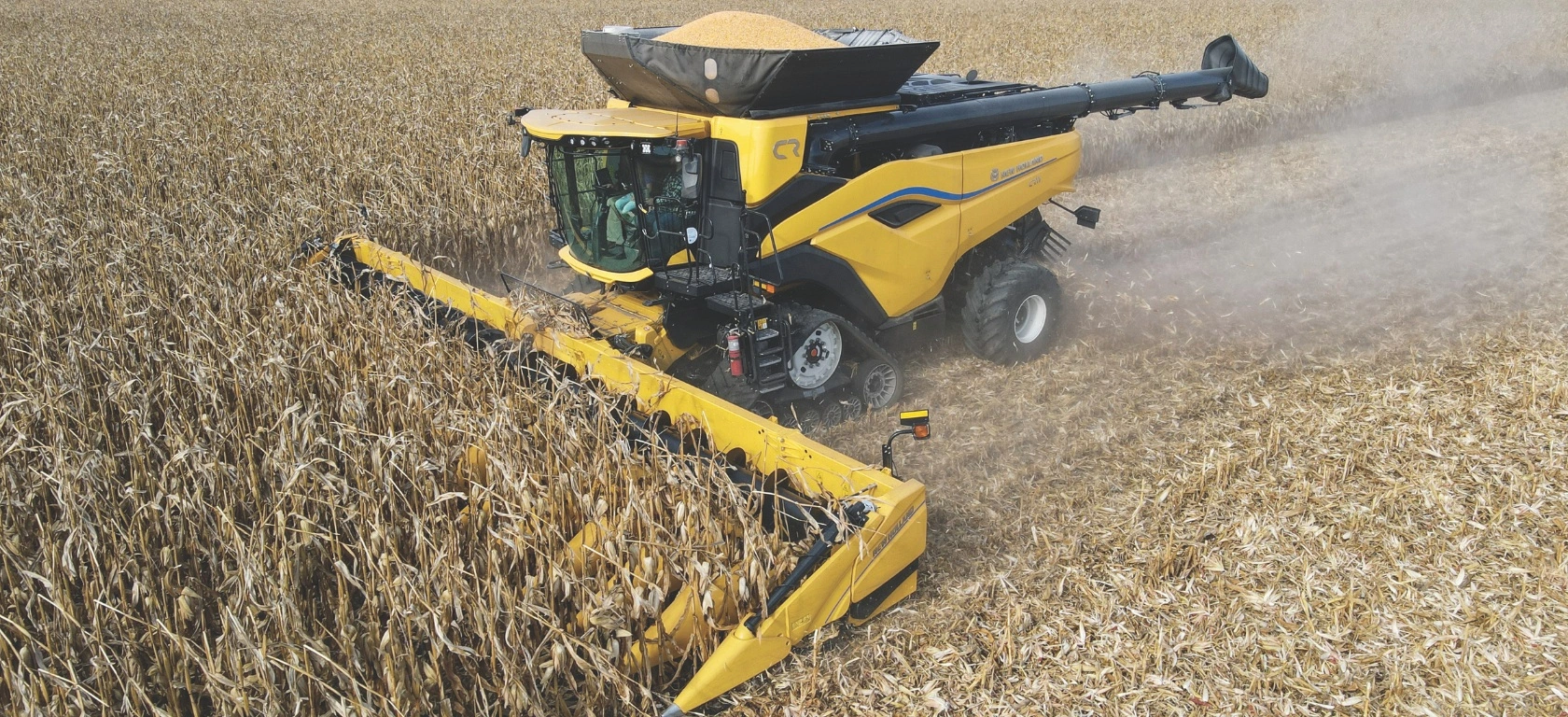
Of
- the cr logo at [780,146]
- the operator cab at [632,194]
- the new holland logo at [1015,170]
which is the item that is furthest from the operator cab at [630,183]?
the new holland logo at [1015,170]

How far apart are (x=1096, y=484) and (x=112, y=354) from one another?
480cm

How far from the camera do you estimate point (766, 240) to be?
504 cm

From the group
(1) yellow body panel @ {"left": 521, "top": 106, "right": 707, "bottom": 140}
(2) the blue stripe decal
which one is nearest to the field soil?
(2) the blue stripe decal

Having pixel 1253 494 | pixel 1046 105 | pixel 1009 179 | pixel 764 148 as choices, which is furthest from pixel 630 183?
pixel 1253 494

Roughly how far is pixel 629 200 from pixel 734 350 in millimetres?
1048

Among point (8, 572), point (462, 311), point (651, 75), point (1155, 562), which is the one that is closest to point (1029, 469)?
point (1155, 562)

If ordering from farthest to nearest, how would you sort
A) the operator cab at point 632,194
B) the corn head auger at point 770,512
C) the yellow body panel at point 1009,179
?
the yellow body panel at point 1009,179 → the operator cab at point 632,194 → the corn head auger at point 770,512

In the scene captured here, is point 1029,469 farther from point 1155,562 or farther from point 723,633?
point 723,633

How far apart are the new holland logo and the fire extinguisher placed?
2217 millimetres

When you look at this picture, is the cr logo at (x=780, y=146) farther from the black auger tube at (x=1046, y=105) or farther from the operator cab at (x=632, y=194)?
the operator cab at (x=632, y=194)

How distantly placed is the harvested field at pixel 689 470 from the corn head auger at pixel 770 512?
0.15m

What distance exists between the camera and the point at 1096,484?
4.82m

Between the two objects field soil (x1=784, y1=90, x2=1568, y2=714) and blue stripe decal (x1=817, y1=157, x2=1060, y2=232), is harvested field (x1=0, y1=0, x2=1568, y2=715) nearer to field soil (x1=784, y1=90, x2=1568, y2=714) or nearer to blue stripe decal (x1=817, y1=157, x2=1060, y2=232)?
field soil (x1=784, y1=90, x2=1568, y2=714)

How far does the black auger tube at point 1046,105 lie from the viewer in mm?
5352
